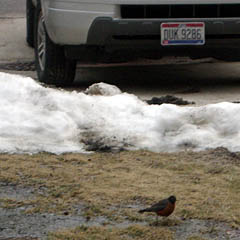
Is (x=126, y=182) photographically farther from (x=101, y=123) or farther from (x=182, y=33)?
(x=182, y=33)

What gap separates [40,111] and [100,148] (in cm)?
75

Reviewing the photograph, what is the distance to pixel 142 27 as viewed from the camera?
30.6ft

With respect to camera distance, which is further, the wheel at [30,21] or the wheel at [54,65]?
the wheel at [30,21]

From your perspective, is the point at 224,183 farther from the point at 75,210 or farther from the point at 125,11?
the point at 125,11

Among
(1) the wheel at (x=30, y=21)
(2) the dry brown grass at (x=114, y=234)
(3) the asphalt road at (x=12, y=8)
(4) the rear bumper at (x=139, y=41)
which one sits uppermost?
(2) the dry brown grass at (x=114, y=234)

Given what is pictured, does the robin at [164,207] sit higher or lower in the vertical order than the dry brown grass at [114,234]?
higher

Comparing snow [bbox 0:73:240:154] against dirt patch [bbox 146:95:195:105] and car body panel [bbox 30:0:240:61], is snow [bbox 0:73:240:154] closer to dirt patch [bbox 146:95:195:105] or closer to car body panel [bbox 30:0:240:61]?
dirt patch [bbox 146:95:195:105]

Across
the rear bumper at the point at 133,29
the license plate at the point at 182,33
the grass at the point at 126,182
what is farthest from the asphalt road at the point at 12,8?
the grass at the point at 126,182

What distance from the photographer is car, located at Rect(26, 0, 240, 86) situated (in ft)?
30.7

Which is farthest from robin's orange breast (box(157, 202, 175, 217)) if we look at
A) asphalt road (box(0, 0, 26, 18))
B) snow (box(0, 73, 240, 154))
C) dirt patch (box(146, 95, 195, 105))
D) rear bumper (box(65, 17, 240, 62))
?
asphalt road (box(0, 0, 26, 18))

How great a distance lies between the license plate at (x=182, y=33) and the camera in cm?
937

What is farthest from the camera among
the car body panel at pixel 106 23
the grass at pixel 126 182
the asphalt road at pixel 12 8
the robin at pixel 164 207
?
the asphalt road at pixel 12 8

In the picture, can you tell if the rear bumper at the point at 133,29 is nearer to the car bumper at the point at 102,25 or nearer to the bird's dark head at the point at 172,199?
the car bumper at the point at 102,25

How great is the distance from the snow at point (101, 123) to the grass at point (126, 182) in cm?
20
